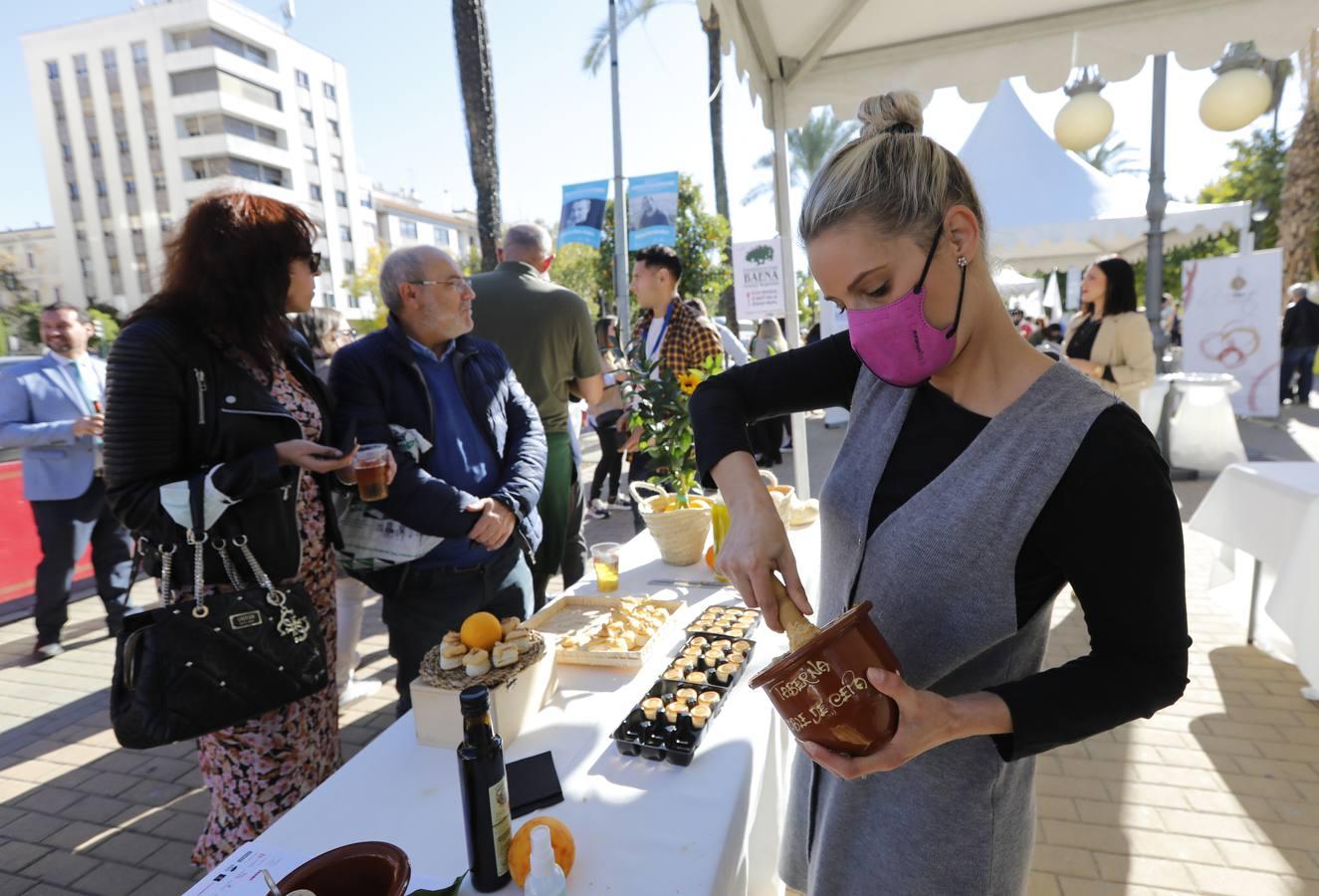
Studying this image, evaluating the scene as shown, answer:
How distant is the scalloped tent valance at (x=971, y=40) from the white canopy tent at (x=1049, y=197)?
4.68 metres

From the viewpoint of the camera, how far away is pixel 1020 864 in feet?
3.68

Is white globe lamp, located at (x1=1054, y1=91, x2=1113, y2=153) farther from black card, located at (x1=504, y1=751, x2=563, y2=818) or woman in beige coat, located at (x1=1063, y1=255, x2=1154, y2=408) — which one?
black card, located at (x1=504, y1=751, x2=563, y2=818)

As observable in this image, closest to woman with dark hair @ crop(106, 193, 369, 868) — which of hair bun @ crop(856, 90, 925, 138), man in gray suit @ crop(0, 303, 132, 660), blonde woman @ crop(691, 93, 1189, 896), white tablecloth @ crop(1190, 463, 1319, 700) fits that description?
blonde woman @ crop(691, 93, 1189, 896)

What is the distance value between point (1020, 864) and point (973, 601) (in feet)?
1.74

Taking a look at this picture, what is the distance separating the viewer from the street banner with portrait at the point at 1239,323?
8.27 metres

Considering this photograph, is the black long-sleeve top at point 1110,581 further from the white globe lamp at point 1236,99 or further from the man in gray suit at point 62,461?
the man in gray suit at point 62,461

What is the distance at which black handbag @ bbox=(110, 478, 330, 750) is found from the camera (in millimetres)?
1579

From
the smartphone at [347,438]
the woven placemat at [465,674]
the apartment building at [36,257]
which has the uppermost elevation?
the apartment building at [36,257]

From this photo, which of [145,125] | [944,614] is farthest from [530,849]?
[145,125]

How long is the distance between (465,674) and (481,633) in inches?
3.5

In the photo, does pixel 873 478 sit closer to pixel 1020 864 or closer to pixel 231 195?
pixel 1020 864

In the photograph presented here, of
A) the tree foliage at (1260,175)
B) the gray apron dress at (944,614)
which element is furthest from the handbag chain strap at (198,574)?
the tree foliage at (1260,175)

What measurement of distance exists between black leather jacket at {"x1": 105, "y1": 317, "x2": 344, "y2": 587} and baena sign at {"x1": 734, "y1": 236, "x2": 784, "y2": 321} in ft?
13.4

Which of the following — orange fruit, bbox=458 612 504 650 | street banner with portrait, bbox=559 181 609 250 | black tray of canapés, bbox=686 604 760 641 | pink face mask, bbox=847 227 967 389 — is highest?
street banner with portrait, bbox=559 181 609 250
